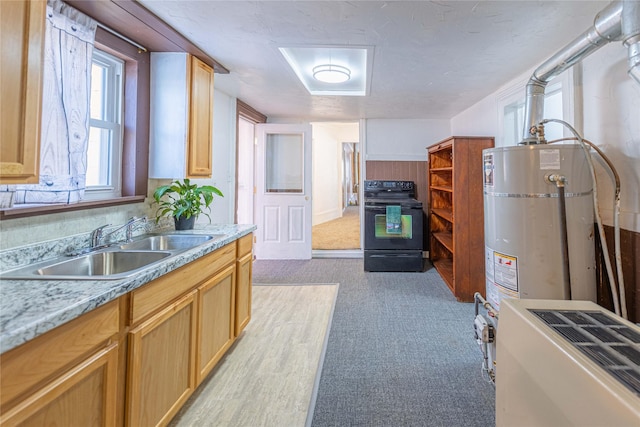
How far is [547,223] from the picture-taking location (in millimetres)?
1655

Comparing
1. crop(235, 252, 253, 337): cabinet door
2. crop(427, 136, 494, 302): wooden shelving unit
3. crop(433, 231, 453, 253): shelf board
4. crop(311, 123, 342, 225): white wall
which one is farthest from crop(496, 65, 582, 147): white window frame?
crop(311, 123, 342, 225): white wall

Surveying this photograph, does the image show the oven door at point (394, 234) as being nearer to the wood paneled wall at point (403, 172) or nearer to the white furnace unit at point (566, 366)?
the wood paneled wall at point (403, 172)

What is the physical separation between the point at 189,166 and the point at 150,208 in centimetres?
42

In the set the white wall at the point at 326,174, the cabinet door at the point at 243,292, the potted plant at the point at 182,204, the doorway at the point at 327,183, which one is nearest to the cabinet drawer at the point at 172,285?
the cabinet door at the point at 243,292

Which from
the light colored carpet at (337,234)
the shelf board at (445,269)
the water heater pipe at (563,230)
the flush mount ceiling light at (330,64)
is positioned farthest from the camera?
the light colored carpet at (337,234)

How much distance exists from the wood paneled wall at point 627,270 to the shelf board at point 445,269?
5.10ft

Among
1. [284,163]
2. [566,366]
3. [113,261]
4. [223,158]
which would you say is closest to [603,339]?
[566,366]

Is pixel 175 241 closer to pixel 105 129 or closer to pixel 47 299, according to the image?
pixel 105 129

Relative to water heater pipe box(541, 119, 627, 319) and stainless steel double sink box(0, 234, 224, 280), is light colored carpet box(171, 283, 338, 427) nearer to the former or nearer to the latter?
stainless steel double sink box(0, 234, 224, 280)

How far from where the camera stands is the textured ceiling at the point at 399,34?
1638 mm

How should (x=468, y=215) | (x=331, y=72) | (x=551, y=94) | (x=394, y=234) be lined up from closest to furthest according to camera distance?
(x=551, y=94)
(x=331, y=72)
(x=468, y=215)
(x=394, y=234)

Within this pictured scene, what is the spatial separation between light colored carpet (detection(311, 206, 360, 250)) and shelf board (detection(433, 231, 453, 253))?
147 centimetres

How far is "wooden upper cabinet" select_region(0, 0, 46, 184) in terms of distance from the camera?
1.00 meters

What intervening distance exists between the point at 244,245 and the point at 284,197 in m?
2.35
